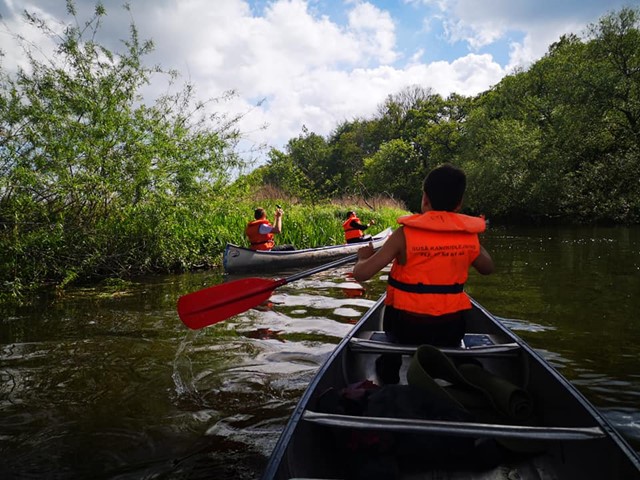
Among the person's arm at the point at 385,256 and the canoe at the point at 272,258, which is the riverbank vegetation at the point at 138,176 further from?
the person's arm at the point at 385,256

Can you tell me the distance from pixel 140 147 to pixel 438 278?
5573mm

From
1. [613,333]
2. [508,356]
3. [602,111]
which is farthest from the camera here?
[602,111]

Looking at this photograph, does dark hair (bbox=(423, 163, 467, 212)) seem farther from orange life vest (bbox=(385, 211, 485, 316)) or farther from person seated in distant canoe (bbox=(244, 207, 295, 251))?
person seated in distant canoe (bbox=(244, 207, 295, 251))

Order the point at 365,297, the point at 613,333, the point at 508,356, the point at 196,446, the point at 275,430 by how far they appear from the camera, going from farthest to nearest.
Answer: the point at 365,297 < the point at 613,333 < the point at 508,356 < the point at 275,430 < the point at 196,446

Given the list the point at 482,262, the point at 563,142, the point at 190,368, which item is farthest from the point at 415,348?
the point at 563,142

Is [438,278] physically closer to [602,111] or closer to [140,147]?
[140,147]

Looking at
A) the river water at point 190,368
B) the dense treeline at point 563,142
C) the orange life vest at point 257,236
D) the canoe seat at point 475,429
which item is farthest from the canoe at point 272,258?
the canoe seat at point 475,429

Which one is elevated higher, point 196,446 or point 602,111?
point 602,111

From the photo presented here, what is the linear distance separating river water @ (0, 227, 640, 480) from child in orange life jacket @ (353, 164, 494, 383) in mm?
1020

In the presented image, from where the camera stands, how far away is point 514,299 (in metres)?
6.28

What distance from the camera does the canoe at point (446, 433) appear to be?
5.58 feet

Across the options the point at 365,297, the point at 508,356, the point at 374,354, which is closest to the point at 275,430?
the point at 374,354

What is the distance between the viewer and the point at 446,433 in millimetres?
1715

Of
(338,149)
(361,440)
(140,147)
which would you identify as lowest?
(361,440)
